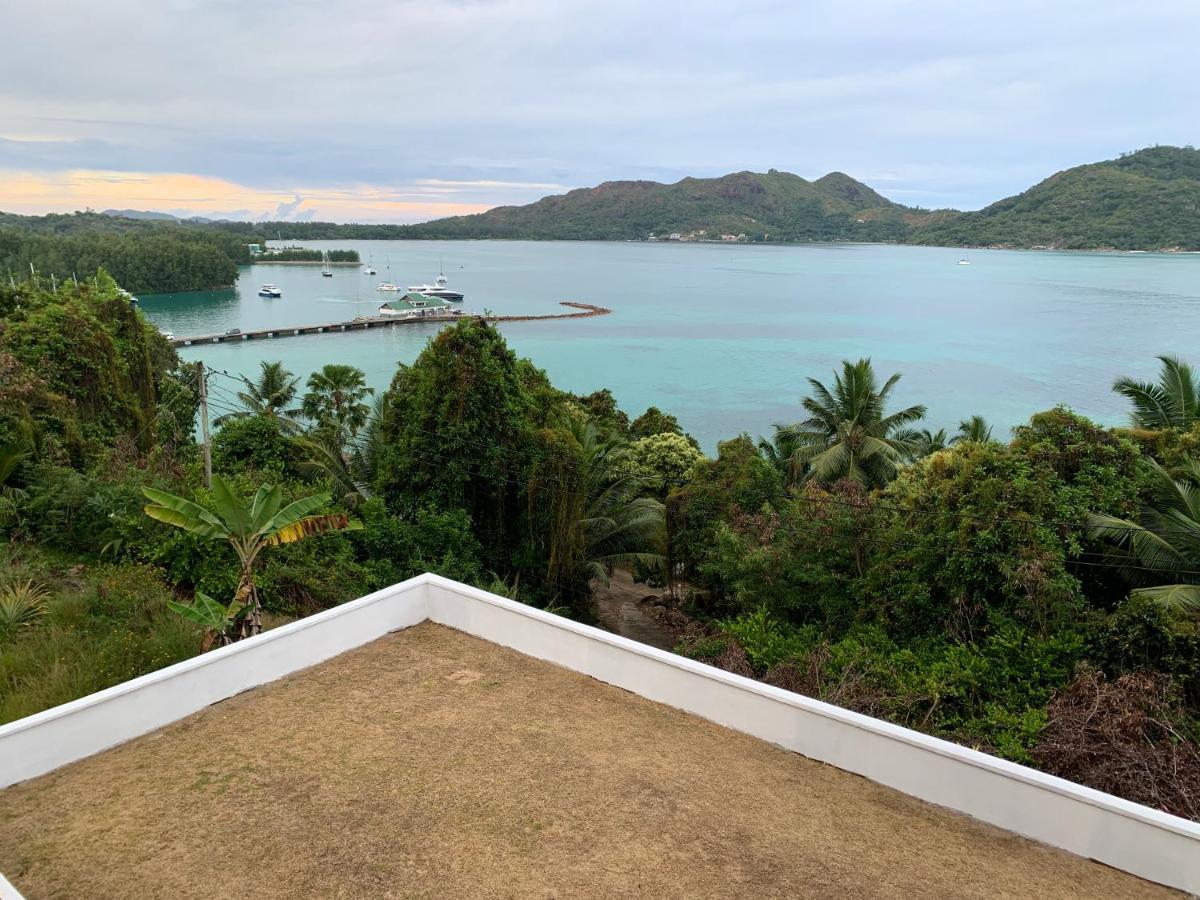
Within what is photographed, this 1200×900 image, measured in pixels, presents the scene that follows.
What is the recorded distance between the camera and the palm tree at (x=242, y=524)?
301 inches

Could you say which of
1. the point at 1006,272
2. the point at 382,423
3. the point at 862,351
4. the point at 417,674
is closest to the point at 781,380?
the point at 862,351

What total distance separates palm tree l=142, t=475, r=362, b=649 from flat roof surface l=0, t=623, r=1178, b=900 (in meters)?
1.75

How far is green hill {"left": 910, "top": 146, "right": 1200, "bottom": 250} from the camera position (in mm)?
123625

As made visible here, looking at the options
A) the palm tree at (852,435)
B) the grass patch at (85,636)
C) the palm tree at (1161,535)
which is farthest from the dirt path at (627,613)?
the grass patch at (85,636)

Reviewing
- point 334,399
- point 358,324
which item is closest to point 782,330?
point 358,324

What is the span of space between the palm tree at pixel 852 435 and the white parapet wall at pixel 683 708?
473 inches

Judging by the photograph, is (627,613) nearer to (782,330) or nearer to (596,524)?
(596,524)

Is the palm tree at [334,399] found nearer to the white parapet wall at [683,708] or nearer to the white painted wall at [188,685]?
the white painted wall at [188,685]

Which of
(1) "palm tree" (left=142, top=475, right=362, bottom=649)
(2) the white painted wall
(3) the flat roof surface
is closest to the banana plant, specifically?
(1) "palm tree" (left=142, top=475, right=362, bottom=649)

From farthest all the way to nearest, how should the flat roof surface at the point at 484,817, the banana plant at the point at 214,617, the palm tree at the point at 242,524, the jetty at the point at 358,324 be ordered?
the jetty at the point at 358,324
the palm tree at the point at 242,524
the banana plant at the point at 214,617
the flat roof surface at the point at 484,817

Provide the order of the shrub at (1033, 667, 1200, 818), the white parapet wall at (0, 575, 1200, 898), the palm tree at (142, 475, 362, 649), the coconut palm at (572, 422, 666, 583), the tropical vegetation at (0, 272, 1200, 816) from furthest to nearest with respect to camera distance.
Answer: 1. the coconut palm at (572, 422, 666, 583)
2. the tropical vegetation at (0, 272, 1200, 816)
3. the palm tree at (142, 475, 362, 649)
4. the shrub at (1033, 667, 1200, 818)
5. the white parapet wall at (0, 575, 1200, 898)

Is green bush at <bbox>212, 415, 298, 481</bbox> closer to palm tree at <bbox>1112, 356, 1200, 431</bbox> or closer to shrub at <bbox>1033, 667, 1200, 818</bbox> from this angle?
shrub at <bbox>1033, 667, 1200, 818</bbox>

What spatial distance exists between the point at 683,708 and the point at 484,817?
2.00m

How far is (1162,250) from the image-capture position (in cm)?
12588
